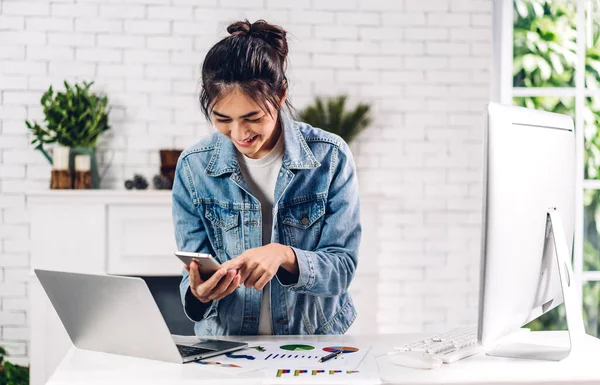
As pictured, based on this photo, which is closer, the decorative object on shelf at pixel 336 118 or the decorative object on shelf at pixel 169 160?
the decorative object on shelf at pixel 169 160

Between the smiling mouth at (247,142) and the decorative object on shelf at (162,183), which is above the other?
the smiling mouth at (247,142)

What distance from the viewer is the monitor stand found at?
1527 millimetres

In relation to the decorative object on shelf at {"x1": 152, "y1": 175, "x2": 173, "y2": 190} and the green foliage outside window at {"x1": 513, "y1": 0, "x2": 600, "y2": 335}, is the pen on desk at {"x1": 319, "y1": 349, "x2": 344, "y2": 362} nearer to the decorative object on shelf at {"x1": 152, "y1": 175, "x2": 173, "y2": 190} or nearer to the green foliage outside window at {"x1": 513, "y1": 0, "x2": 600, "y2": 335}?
the decorative object on shelf at {"x1": 152, "y1": 175, "x2": 173, "y2": 190}

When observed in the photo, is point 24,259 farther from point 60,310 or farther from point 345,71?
point 60,310

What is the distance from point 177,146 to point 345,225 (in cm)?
207

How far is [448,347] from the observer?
1558 mm

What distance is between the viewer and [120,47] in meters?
3.74

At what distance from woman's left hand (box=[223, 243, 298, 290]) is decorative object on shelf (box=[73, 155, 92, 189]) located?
82.6 inches

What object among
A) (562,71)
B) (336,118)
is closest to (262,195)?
(336,118)

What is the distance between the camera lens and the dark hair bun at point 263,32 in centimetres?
182

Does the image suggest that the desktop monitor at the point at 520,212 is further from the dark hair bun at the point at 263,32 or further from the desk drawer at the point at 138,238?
the desk drawer at the point at 138,238

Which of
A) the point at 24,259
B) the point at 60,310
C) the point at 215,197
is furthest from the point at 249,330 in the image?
the point at 24,259

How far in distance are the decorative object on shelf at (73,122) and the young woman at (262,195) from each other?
5.81 ft

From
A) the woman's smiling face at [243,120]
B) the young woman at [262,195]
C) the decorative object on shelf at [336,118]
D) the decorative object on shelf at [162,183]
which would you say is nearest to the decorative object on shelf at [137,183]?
the decorative object on shelf at [162,183]
